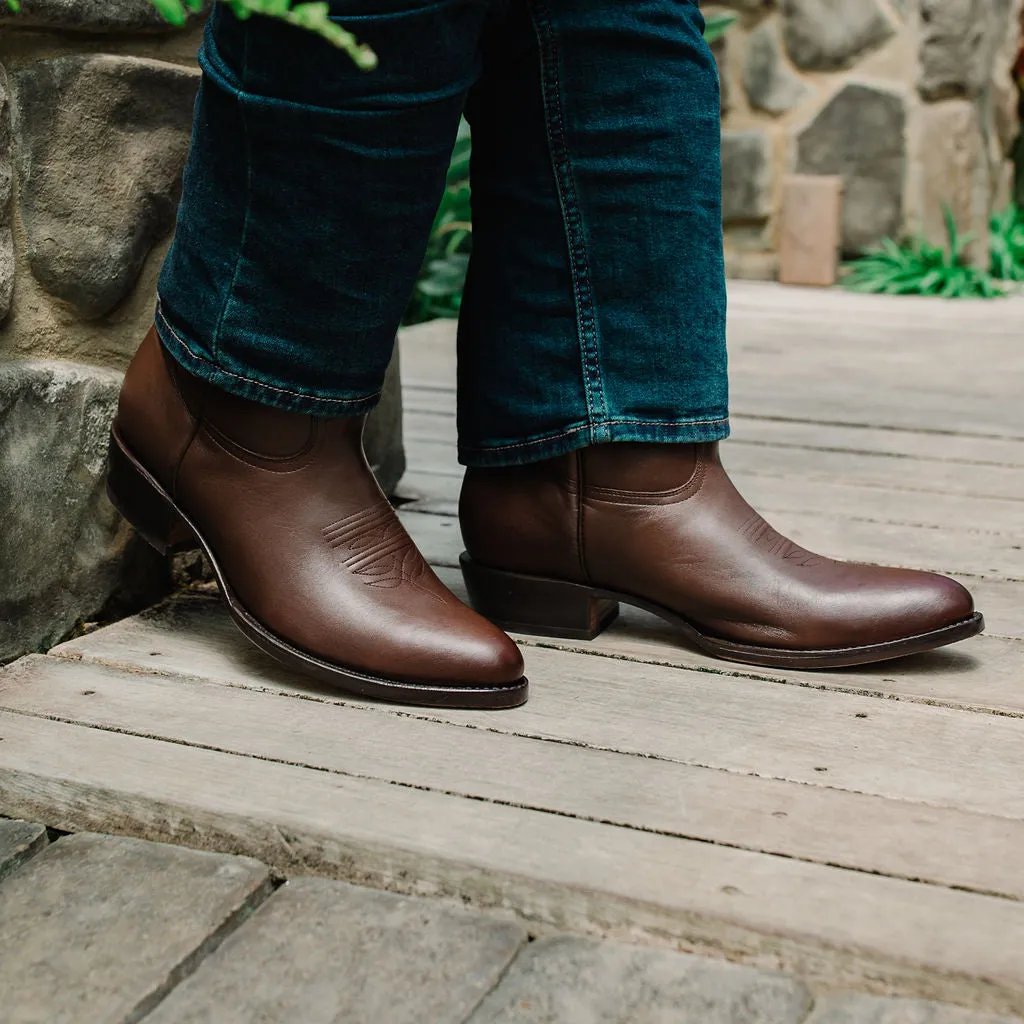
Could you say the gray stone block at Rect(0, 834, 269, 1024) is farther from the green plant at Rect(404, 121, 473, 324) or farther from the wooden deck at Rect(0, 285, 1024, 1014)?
the green plant at Rect(404, 121, 473, 324)

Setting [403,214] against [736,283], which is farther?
[736,283]

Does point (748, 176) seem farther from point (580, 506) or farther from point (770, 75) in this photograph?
point (580, 506)

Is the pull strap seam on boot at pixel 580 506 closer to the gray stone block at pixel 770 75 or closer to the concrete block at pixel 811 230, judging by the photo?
the concrete block at pixel 811 230

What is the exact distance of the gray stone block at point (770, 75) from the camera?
443 centimetres

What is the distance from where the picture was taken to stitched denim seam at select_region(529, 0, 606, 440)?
1.09 meters

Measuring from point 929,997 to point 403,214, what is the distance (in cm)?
63

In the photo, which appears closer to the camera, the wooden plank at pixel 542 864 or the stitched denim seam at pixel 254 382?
the wooden plank at pixel 542 864

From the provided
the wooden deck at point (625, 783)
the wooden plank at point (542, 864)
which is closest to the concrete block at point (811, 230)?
the wooden deck at point (625, 783)

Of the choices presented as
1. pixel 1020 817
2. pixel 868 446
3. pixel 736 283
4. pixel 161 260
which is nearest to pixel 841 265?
pixel 736 283

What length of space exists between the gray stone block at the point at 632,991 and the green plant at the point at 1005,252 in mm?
4105

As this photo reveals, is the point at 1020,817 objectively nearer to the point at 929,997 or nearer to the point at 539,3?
the point at 929,997

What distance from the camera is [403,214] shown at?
3.30 feet

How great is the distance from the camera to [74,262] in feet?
3.83

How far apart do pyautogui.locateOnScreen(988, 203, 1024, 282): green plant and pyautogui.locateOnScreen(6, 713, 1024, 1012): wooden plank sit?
4.01 meters
